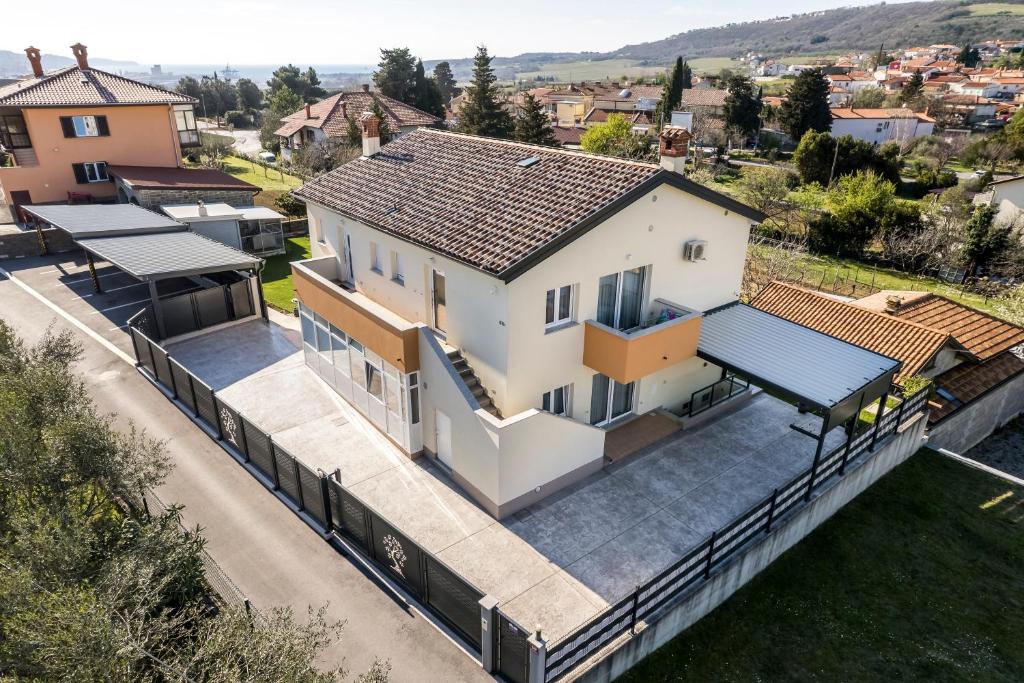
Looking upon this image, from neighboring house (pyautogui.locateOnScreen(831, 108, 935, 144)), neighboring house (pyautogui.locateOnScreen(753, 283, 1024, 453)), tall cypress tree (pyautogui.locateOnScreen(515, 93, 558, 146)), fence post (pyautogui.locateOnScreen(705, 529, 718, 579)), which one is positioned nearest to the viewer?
fence post (pyautogui.locateOnScreen(705, 529, 718, 579))

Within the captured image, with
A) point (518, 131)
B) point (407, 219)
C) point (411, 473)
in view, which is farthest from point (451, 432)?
point (518, 131)

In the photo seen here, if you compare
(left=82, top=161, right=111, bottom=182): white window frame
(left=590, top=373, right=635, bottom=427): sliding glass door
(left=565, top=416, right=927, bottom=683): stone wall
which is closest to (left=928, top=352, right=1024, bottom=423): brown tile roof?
(left=565, top=416, right=927, bottom=683): stone wall

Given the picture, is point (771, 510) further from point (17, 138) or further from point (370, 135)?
point (17, 138)

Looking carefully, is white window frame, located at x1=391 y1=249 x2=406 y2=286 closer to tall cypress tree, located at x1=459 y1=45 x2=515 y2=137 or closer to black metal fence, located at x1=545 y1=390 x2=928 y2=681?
black metal fence, located at x1=545 y1=390 x2=928 y2=681

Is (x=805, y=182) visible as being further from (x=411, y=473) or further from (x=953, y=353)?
(x=411, y=473)

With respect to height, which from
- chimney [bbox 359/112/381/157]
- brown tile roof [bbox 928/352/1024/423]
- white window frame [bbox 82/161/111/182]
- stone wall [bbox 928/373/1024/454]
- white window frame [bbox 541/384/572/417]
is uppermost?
chimney [bbox 359/112/381/157]
